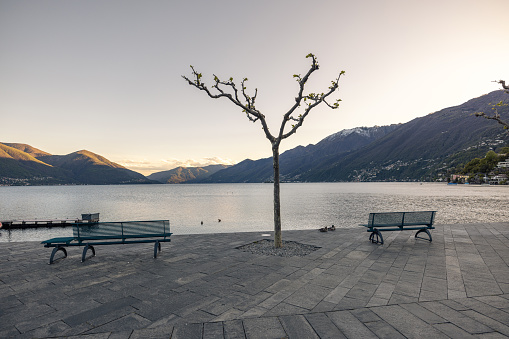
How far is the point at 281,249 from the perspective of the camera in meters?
9.67

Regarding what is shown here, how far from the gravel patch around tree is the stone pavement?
0.51 m

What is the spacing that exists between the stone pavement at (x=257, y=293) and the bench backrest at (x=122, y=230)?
0.79 m

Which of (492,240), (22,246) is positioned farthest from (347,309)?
(22,246)

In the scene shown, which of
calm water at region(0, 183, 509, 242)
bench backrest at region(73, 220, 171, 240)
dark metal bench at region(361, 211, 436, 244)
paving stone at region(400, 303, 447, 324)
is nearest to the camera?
paving stone at region(400, 303, 447, 324)

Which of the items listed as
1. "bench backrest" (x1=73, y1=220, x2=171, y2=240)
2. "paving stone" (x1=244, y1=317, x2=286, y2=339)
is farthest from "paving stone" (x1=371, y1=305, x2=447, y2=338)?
"bench backrest" (x1=73, y1=220, x2=171, y2=240)

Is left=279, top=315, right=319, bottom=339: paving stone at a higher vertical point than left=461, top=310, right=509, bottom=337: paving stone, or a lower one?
higher

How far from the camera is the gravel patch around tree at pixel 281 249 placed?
907 cm

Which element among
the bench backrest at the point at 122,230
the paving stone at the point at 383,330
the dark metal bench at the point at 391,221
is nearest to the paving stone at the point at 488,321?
the paving stone at the point at 383,330

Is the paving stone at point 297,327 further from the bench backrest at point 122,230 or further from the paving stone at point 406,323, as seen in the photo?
the bench backrest at point 122,230

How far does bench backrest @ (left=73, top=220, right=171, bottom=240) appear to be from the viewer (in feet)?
27.5

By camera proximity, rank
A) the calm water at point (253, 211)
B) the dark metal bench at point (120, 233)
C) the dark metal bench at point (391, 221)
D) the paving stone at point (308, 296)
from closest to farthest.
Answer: the paving stone at point (308, 296) → the dark metal bench at point (120, 233) → the dark metal bench at point (391, 221) → the calm water at point (253, 211)

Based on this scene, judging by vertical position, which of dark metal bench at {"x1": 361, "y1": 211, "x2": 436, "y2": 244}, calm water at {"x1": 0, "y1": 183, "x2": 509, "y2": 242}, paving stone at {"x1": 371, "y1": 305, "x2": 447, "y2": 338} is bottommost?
calm water at {"x1": 0, "y1": 183, "x2": 509, "y2": 242}

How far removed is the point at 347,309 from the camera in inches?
185

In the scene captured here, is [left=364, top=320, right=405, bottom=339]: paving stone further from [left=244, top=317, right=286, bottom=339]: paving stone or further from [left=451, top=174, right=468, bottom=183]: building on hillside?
[left=451, top=174, right=468, bottom=183]: building on hillside
